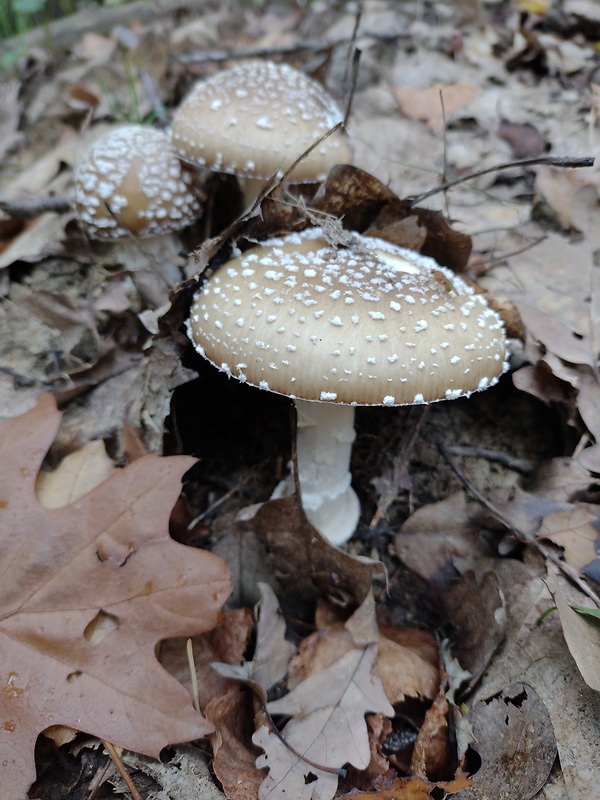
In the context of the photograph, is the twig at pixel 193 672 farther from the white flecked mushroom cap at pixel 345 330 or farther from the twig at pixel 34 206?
the twig at pixel 34 206

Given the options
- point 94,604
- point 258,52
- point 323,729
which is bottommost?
point 323,729

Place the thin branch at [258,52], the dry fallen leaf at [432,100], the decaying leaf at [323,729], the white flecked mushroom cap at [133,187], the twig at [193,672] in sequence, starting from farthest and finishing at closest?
1. the thin branch at [258,52]
2. the dry fallen leaf at [432,100]
3. the white flecked mushroom cap at [133,187]
4. the twig at [193,672]
5. the decaying leaf at [323,729]

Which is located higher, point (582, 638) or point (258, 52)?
point (258, 52)

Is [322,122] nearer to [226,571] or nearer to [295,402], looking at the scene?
[295,402]

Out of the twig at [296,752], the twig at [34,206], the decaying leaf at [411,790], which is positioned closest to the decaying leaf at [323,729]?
the twig at [296,752]

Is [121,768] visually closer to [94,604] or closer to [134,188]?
[94,604]

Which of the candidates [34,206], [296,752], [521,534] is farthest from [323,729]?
[34,206]
